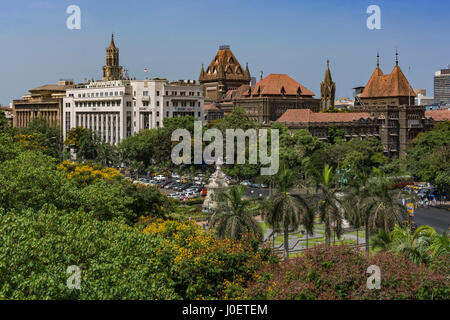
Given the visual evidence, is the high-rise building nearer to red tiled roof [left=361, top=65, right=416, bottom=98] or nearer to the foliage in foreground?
red tiled roof [left=361, top=65, right=416, bottom=98]

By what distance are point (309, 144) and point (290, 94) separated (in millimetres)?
35060

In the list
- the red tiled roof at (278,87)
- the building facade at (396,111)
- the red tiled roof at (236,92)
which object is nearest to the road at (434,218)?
the building facade at (396,111)

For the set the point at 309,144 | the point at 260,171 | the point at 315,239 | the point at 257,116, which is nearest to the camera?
the point at 315,239

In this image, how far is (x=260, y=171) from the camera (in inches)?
3152

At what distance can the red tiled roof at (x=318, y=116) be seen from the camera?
10319 cm

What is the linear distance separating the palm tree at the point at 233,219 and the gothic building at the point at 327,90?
110m

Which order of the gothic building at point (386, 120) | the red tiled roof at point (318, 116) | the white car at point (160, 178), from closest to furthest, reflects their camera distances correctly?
1. the white car at point (160, 178)
2. the gothic building at point (386, 120)
3. the red tiled roof at point (318, 116)

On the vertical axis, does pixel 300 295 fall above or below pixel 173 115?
below

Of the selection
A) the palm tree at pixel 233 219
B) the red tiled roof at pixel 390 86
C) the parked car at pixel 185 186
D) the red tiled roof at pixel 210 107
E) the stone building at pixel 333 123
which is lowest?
the parked car at pixel 185 186

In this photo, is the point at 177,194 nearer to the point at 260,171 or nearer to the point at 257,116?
the point at 260,171

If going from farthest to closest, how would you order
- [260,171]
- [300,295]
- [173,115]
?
[173,115] → [260,171] → [300,295]

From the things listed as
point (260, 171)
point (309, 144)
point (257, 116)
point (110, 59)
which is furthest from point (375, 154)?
point (110, 59)

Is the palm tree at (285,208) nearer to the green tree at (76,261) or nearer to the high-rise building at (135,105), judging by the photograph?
the green tree at (76,261)

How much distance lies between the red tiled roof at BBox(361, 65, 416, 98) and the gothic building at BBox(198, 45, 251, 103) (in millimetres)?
39577
